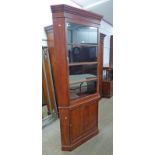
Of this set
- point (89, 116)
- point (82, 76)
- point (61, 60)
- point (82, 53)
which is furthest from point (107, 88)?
point (61, 60)

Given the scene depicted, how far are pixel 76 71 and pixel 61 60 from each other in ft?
1.19

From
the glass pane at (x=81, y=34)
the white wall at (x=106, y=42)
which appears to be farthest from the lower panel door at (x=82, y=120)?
the white wall at (x=106, y=42)

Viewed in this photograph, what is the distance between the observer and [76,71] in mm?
2609

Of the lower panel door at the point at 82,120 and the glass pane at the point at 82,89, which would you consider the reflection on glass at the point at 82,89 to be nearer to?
the glass pane at the point at 82,89

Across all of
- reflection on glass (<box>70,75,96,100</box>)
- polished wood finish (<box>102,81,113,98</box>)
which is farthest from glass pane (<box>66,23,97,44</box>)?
polished wood finish (<box>102,81,113,98</box>)

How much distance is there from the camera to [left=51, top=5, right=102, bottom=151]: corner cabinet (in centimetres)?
229

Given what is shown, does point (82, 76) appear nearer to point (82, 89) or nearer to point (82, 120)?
point (82, 89)

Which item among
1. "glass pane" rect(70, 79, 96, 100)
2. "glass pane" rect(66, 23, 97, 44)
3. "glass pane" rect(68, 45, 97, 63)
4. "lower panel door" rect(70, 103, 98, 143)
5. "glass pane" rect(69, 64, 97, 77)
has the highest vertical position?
"glass pane" rect(66, 23, 97, 44)

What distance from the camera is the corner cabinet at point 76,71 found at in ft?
7.52

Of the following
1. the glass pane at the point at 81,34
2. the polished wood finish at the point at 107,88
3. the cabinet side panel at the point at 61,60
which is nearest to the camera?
the cabinet side panel at the point at 61,60

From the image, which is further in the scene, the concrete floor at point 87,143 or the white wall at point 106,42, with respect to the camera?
the white wall at point 106,42

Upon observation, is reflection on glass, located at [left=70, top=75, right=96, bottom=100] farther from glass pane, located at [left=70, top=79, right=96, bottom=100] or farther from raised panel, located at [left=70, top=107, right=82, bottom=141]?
raised panel, located at [left=70, top=107, right=82, bottom=141]
